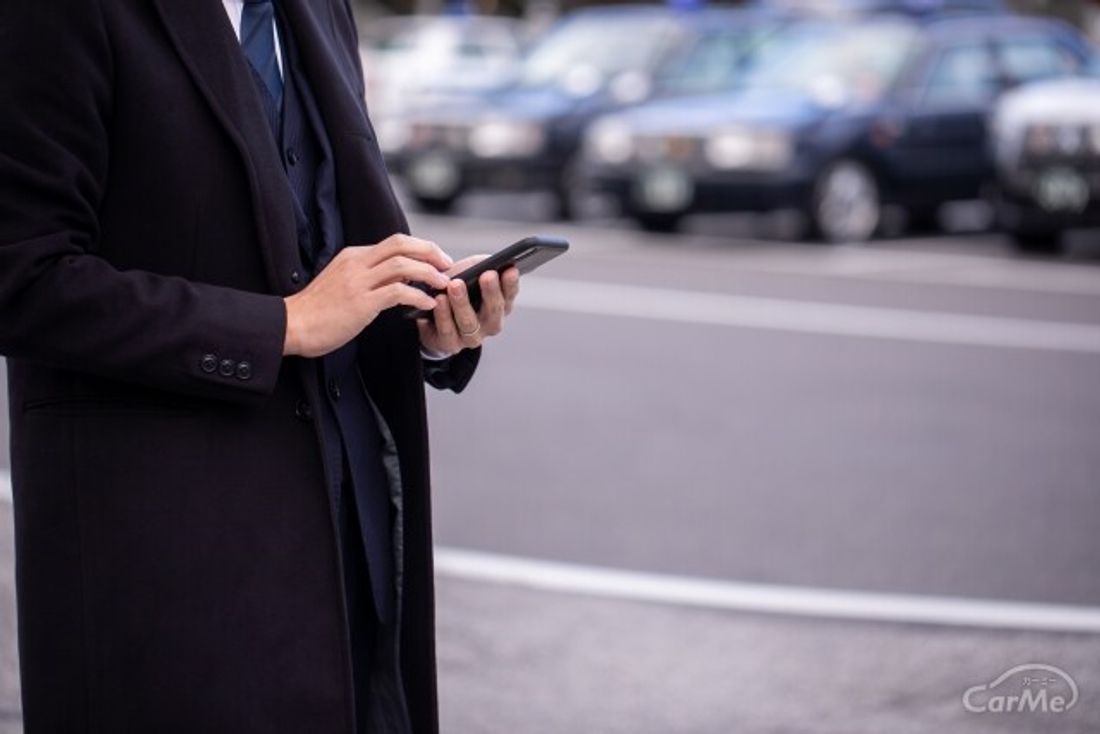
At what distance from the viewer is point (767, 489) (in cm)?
711

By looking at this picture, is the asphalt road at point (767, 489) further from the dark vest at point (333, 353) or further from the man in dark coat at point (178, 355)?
the man in dark coat at point (178, 355)

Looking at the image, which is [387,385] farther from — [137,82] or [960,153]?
[960,153]

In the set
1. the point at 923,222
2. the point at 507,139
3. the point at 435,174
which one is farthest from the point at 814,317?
the point at 435,174

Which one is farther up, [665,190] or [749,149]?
[749,149]

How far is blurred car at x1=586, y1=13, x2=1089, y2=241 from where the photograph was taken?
14469mm

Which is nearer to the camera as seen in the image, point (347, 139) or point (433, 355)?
point (347, 139)

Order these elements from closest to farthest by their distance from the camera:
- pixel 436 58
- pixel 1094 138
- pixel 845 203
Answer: pixel 1094 138, pixel 845 203, pixel 436 58

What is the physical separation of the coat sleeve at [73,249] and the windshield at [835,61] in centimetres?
1305

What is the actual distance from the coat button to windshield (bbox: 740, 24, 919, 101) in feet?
42.4

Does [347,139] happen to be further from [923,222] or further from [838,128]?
[923,222]

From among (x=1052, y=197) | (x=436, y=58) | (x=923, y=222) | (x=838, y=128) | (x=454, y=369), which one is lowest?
(x=923, y=222)

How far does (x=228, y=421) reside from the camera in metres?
2.27

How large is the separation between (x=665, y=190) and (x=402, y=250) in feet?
41.5

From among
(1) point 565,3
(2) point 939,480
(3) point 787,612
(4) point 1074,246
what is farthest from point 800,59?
(1) point 565,3
